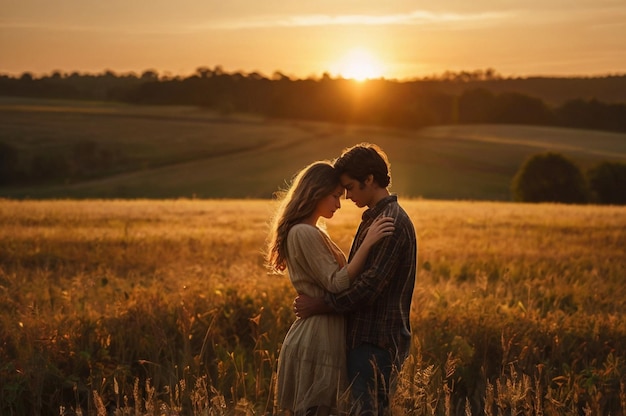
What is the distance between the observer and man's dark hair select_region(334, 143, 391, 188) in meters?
5.13

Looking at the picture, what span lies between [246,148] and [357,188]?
78827 millimetres

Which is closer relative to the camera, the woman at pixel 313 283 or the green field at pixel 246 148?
the woman at pixel 313 283

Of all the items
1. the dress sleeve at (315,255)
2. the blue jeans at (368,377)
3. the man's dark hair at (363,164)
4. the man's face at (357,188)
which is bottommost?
the blue jeans at (368,377)

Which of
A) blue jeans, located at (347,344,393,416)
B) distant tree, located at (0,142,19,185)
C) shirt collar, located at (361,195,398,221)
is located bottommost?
distant tree, located at (0,142,19,185)

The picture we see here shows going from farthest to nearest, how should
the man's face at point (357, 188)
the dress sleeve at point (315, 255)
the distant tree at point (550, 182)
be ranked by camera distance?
1. the distant tree at point (550, 182)
2. the man's face at point (357, 188)
3. the dress sleeve at point (315, 255)

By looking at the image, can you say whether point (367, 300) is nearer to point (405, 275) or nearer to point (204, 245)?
point (405, 275)

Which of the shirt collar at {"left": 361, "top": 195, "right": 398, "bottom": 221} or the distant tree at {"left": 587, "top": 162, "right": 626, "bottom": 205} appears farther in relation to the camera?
the distant tree at {"left": 587, "top": 162, "right": 626, "bottom": 205}

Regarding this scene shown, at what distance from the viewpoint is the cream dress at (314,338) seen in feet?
17.0

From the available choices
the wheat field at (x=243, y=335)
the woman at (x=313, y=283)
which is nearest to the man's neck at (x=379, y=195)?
the woman at (x=313, y=283)

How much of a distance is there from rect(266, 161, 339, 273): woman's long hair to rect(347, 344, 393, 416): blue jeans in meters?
0.82

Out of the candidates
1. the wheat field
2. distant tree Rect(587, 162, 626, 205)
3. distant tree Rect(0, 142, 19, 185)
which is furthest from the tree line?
the wheat field

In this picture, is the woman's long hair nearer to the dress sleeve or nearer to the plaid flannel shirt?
the dress sleeve

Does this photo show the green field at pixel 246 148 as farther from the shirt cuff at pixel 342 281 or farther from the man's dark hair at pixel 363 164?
the shirt cuff at pixel 342 281

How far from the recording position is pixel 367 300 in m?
5.12
